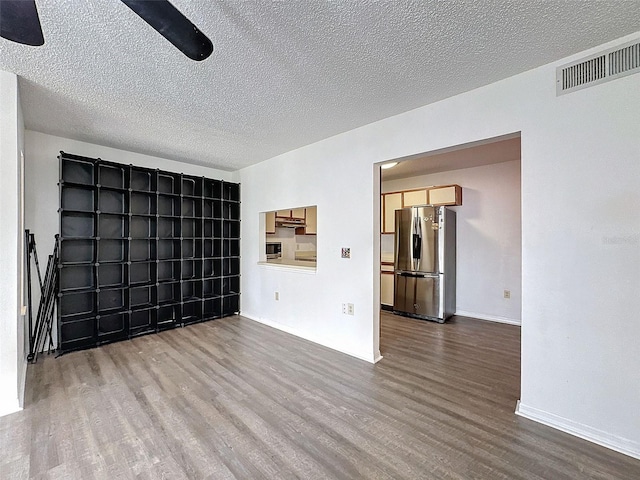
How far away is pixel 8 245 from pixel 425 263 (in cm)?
461

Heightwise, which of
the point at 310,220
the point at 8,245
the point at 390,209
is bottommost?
the point at 8,245

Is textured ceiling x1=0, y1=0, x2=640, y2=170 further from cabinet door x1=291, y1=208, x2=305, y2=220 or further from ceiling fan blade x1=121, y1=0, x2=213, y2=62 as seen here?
cabinet door x1=291, y1=208, x2=305, y2=220

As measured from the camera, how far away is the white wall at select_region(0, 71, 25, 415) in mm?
2027

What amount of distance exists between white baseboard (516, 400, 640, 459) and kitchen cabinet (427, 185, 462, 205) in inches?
124

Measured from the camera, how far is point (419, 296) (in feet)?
14.8

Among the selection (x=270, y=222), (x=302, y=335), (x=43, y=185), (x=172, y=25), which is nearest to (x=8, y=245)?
(x=43, y=185)

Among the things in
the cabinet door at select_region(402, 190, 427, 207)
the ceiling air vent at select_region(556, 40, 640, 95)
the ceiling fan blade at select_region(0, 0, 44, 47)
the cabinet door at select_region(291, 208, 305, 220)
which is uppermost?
the ceiling air vent at select_region(556, 40, 640, 95)

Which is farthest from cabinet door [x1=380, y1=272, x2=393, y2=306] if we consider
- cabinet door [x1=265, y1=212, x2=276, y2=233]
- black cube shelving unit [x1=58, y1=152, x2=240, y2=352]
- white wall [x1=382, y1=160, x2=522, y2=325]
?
black cube shelving unit [x1=58, y1=152, x2=240, y2=352]

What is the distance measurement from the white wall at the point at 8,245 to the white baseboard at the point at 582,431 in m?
3.68

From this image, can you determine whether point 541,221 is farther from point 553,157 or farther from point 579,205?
point 553,157

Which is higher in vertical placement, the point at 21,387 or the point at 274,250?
the point at 274,250

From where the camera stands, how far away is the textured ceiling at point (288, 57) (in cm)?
148

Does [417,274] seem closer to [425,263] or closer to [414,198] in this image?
[425,263]

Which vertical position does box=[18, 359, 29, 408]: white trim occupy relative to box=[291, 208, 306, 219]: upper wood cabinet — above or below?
below
